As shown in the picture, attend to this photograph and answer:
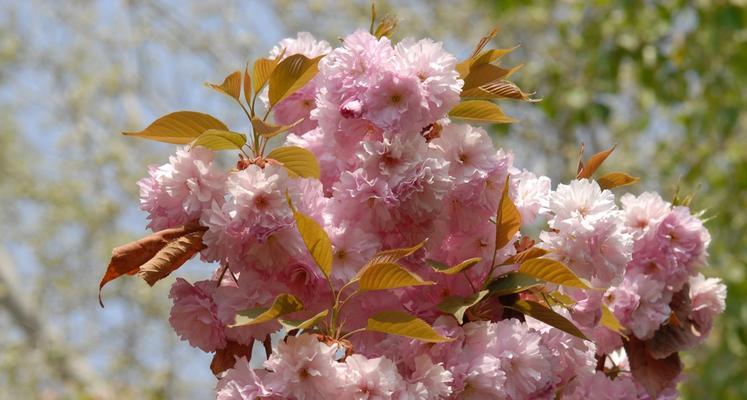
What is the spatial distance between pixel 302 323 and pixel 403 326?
0.26 ft

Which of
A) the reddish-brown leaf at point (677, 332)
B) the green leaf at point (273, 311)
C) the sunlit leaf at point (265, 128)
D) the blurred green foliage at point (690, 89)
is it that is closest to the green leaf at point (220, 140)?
the sunlit leaf at point (265, 128)

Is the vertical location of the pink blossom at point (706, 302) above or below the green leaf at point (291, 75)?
below

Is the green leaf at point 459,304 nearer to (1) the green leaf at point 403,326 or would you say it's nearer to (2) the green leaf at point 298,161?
(1) the green leaf at point 403,326

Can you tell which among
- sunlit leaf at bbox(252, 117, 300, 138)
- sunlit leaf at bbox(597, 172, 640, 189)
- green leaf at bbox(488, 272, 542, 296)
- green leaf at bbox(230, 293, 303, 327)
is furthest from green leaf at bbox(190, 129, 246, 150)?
sunlit leaf at bbox(597, 172, 640, 189)

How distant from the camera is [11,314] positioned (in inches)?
216

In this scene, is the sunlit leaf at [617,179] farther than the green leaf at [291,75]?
Yes

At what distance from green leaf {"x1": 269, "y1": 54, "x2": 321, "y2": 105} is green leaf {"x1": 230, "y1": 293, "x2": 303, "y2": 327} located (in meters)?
0.19

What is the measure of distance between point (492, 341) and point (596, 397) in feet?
0.55

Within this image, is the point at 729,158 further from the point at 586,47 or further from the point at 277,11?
the point at 277,11

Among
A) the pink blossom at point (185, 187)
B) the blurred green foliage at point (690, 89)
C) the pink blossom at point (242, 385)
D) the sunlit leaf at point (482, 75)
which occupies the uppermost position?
the pink blossom at point (185, 187)

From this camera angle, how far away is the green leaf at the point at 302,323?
2.44ft

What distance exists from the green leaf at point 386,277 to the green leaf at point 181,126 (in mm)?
180

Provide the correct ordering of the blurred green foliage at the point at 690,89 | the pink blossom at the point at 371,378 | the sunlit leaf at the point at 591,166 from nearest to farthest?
the pink blossom at the point at 371,378 → the sunlit leaf at the point at 591,166 → the blurred green foliage at the point at 690,89

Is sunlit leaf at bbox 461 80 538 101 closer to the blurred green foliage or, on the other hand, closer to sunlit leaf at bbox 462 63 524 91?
sunlit leaf at bbox 462 63 524 91
